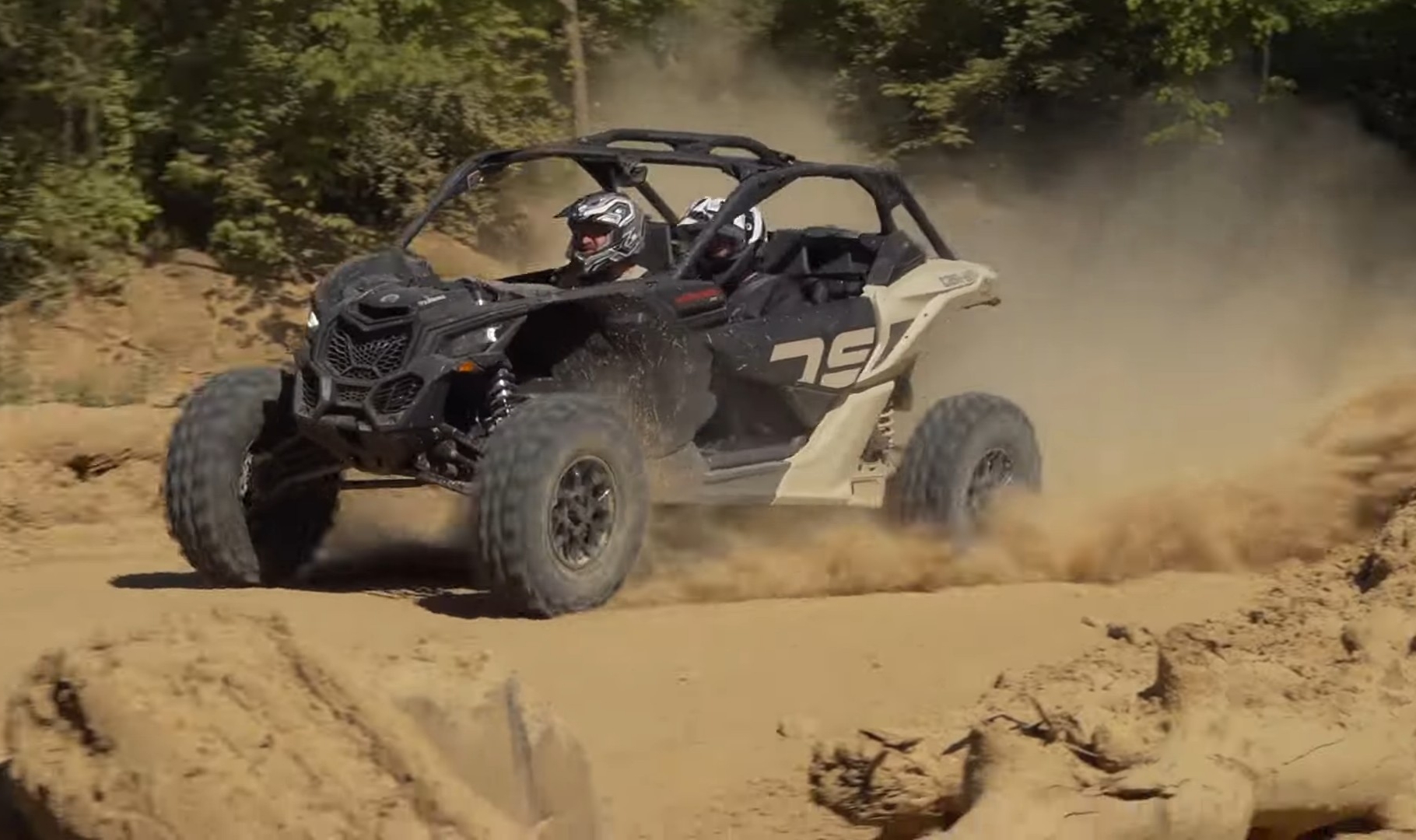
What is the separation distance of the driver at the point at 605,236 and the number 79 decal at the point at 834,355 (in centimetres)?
69

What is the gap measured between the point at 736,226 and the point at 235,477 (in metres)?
2.36

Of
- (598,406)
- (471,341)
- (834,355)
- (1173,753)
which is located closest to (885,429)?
(834,355)

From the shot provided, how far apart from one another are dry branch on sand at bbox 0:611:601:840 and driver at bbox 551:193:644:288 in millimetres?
4128

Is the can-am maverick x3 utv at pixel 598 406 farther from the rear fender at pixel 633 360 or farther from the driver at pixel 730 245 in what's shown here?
the driver at pixel 730 245

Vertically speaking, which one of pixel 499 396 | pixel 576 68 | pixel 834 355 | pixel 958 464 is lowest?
pixel 958 464

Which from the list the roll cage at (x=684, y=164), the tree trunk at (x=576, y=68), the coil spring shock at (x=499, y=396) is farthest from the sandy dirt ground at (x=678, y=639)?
the tree trunk at (x=576, y=68)

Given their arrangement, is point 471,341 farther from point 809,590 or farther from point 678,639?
point 809,590

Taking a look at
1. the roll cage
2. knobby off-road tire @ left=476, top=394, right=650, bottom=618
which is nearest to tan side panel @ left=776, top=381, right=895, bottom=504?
the roll cage

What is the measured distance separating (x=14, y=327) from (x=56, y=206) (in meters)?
0.86

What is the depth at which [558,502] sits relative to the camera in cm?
752

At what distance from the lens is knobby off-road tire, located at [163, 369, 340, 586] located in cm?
792

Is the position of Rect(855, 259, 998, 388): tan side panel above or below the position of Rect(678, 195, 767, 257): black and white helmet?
below

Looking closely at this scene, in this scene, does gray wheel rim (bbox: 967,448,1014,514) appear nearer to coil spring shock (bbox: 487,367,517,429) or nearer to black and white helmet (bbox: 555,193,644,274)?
black and white helmet (bbox: 555,193,644,274)

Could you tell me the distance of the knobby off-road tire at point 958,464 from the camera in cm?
925
